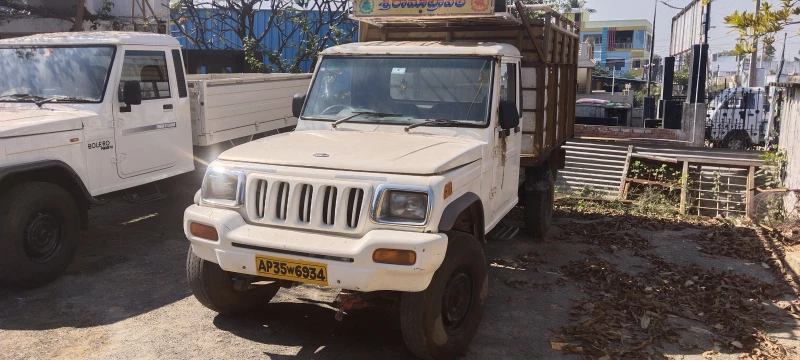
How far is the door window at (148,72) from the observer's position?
6.70 m

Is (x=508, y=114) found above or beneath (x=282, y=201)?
above

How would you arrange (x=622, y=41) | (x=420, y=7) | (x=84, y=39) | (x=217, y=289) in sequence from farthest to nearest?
(x=622, y=41)
(x=84, y=39)
(x=420, y=7)
(x=217, y=289)

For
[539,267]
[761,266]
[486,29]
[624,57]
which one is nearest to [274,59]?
[486,29]

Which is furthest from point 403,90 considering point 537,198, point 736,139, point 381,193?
point 736,139

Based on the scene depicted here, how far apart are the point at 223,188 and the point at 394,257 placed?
4.26 feet

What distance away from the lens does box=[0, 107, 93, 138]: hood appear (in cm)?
552

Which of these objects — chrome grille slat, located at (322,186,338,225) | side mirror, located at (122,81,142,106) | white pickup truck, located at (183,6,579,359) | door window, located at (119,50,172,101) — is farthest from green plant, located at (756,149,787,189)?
side mirror, located at (122,81,142,106)

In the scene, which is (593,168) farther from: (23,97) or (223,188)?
(223,188)

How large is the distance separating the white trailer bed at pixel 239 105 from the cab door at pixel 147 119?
A: 432 millimetres

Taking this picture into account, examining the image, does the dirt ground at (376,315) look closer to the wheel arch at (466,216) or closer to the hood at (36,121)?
the wheel arch at (466,216)

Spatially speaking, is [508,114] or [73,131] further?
[73,131]

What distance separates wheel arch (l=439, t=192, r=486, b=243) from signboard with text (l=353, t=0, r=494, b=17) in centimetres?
214

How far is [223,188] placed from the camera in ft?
14.2

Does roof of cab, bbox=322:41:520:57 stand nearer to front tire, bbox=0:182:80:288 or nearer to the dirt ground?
the dirt ground
